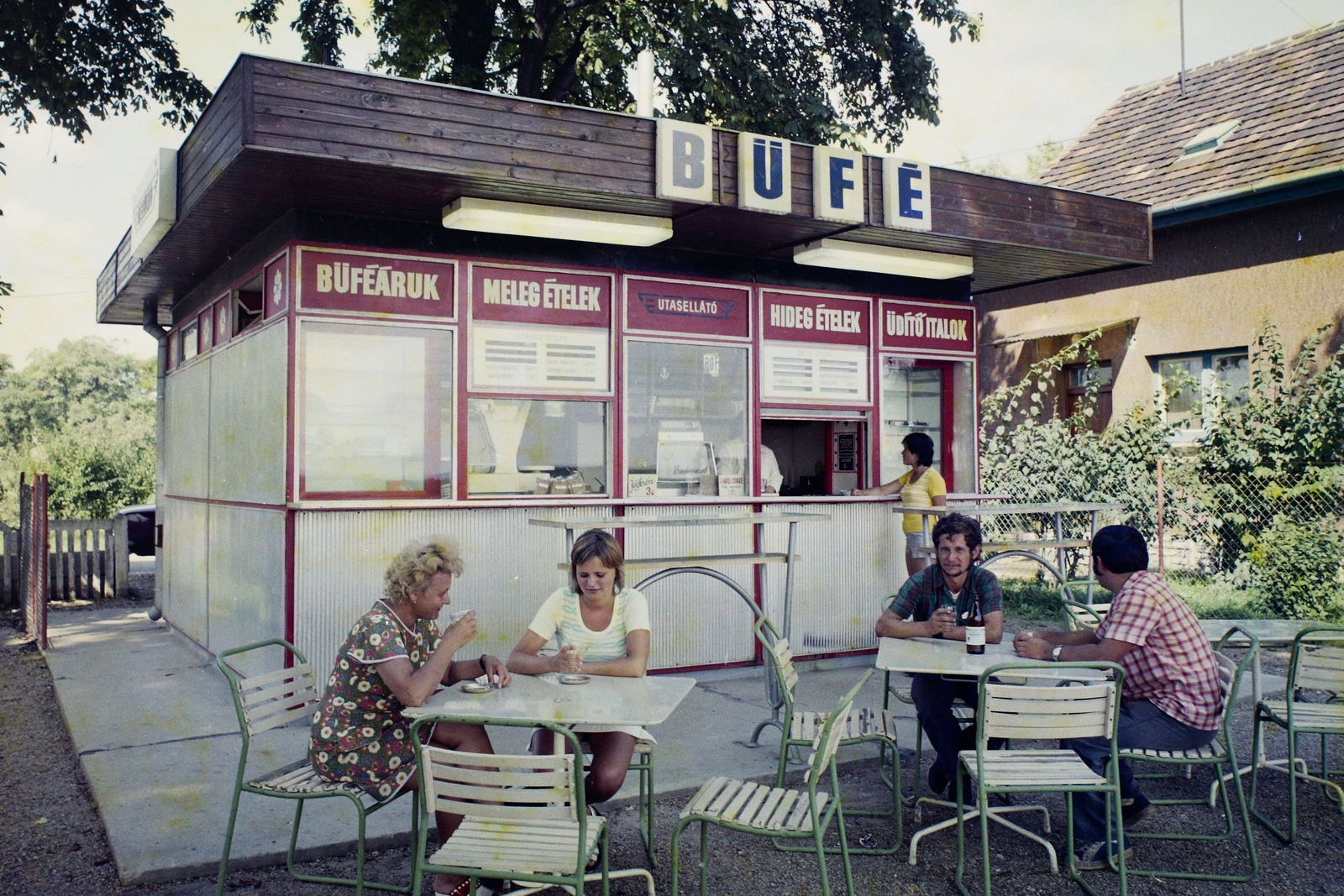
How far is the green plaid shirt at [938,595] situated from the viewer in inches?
192

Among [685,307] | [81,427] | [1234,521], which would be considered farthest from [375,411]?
[81,427]

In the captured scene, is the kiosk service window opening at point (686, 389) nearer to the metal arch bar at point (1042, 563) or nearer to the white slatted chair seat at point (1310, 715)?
the metal arch bar at point (1042, 563)

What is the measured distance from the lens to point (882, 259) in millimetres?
7395

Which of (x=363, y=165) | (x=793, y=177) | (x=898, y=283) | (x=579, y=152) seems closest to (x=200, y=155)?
(x=363, y=165)

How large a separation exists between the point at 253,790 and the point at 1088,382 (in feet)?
43.2

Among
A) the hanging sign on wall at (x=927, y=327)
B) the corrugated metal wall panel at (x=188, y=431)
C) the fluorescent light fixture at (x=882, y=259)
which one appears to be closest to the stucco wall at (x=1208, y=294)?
the hanging sign on wall at (x=927, y=327)

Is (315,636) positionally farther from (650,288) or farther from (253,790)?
(650,288)

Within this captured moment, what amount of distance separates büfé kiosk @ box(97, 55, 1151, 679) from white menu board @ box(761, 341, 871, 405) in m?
0.02

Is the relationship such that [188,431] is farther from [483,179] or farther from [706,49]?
[706,49]

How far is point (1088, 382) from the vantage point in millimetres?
14273

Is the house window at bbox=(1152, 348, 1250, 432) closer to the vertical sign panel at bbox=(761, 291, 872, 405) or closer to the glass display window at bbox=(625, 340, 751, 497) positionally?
the vertical sign panel at bbox=(761, 291, 872, 405)

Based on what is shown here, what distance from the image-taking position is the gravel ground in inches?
152

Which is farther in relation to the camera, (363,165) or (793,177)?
(793,177)

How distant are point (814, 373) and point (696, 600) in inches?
82.2
